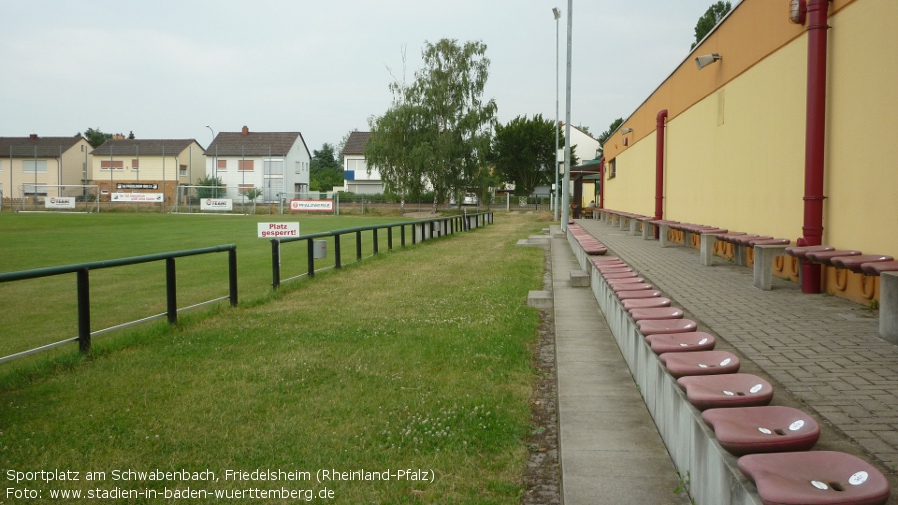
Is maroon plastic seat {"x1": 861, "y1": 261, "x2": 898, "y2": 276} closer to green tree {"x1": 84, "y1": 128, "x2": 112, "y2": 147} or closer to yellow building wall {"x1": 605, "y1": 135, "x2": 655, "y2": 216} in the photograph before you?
yellow building wall {"x1": 605, "y1": 135, "x2": 655, "y2": 216}

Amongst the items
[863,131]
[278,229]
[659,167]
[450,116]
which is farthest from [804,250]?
[450,116]

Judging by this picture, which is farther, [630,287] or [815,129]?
[815,129]

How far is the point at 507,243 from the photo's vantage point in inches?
896

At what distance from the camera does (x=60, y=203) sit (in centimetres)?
5741

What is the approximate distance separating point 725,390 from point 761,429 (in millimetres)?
564

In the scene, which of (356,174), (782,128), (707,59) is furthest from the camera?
(356,174)

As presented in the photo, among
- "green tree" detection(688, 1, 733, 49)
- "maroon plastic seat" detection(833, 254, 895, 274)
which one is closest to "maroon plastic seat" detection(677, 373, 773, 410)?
"maroon plastic seat" detection(833, 254, 895, 274)

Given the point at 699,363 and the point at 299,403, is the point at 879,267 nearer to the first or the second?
the point at 699,363

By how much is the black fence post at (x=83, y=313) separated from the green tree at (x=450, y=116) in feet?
140

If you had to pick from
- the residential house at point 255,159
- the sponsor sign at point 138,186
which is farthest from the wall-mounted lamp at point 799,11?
the sponsor sign at point 138,186

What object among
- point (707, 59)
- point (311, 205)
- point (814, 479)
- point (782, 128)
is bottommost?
point (814, 479)

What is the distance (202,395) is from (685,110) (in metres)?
14.3

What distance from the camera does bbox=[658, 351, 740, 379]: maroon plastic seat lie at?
3.89 metres

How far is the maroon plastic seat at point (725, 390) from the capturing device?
11.0 ft
